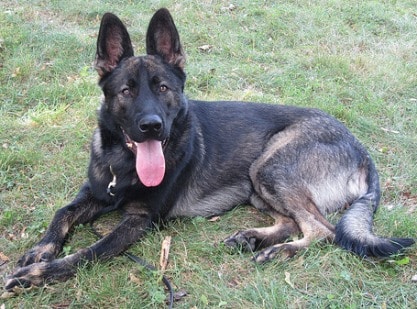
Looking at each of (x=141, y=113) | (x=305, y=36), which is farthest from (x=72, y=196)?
(x=305, y=36)

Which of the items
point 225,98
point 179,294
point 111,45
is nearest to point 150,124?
point 111,45

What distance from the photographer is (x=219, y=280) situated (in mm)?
3086

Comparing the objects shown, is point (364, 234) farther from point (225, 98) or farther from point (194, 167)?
point (225, 98)

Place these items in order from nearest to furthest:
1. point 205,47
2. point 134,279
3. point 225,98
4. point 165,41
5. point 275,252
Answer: point 134,279
point 275,252
point 165,41
point 225,98
point 205,47

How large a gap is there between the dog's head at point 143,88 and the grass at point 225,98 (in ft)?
2.28

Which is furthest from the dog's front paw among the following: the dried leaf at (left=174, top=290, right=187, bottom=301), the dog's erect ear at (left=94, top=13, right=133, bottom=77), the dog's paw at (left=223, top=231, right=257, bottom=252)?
the dog's erect ear at (left=94, top=13, right=133, bottom=77)

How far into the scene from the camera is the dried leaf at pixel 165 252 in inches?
128

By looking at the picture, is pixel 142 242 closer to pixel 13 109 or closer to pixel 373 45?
pixel 13 109

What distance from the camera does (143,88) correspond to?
3.35 m

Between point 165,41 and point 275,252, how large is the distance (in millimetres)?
1845

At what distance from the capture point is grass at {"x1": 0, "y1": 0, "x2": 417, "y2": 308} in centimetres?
298

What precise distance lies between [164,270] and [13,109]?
10.3ft

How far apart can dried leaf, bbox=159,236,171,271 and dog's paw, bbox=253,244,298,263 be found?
637mm

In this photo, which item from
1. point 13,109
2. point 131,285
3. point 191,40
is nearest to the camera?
point 131,285
